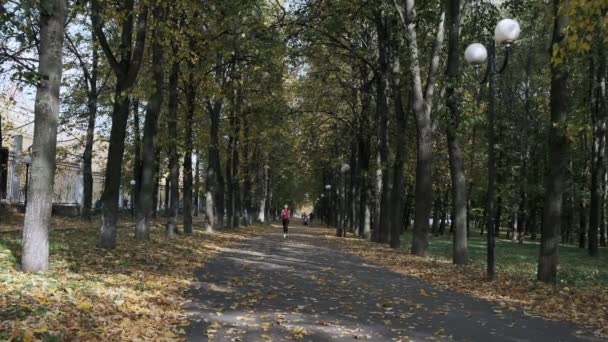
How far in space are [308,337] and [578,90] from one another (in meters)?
26.5

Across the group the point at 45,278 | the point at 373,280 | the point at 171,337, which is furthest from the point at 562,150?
the point at 45,278

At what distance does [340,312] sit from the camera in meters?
A: 8.65

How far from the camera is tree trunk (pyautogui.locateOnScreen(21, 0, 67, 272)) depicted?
8.78 m

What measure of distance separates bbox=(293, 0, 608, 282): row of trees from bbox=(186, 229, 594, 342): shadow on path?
3331 millimetres

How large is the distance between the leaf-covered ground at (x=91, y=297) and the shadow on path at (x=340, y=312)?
436mm

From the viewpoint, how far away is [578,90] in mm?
28969

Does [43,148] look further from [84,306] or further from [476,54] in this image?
[476,54]

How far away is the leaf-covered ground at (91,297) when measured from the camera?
19.7 ft

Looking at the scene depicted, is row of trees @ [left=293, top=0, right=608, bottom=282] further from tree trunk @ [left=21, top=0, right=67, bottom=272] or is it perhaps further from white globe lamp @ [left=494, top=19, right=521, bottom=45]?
tree trunk @ [left=21, top=0, right=67, bottom=272]

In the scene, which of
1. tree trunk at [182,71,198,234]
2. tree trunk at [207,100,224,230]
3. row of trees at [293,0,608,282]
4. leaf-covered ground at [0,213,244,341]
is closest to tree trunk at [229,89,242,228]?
tree trunk at [207,100,224,230]

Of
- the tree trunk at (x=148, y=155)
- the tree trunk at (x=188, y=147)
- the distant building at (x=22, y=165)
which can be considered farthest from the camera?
the distant building at (x=22, y=165)

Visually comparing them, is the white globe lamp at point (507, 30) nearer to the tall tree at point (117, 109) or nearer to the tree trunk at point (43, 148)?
the tall tree at point (117, 109)

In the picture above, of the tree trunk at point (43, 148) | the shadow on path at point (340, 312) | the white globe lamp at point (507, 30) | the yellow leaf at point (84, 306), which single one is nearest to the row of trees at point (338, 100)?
the tree trunk at point (43, 148)

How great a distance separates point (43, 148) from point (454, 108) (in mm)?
10788
